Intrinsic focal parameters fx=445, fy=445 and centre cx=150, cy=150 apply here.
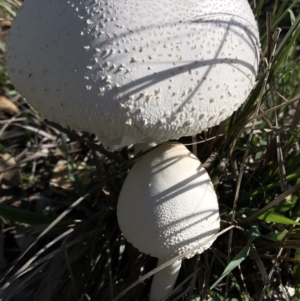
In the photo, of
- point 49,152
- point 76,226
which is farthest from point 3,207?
point 49,152

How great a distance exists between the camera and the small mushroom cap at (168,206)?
1.28 metres

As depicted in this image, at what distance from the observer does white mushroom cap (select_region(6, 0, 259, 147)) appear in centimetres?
108

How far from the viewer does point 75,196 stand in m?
2.00

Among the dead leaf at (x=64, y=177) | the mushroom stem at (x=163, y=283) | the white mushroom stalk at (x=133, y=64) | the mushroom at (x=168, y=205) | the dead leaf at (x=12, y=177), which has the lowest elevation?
the mushroom stem at (x=163, y=283)

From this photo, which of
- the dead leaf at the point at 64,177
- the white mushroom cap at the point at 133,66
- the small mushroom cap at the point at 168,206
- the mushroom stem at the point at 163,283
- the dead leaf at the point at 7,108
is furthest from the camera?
the dead leaf at the point at 7,108

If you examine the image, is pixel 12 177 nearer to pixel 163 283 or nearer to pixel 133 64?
pixel 163 283

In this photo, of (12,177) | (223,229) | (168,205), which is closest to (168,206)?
(168,205)

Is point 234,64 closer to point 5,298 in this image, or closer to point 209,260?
point 209,260

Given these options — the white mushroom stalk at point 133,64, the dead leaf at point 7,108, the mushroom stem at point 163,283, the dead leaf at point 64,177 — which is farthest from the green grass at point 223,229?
the dead leaf at point 7,108

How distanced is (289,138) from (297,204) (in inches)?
10.0

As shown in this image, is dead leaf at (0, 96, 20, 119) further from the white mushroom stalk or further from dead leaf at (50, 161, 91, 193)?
the white mushroom stalk

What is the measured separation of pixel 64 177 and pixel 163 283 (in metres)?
0.82

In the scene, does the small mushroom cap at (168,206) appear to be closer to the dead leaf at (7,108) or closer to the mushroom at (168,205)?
the mushroom at (168,205)

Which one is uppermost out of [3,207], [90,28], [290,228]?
[90,28]
